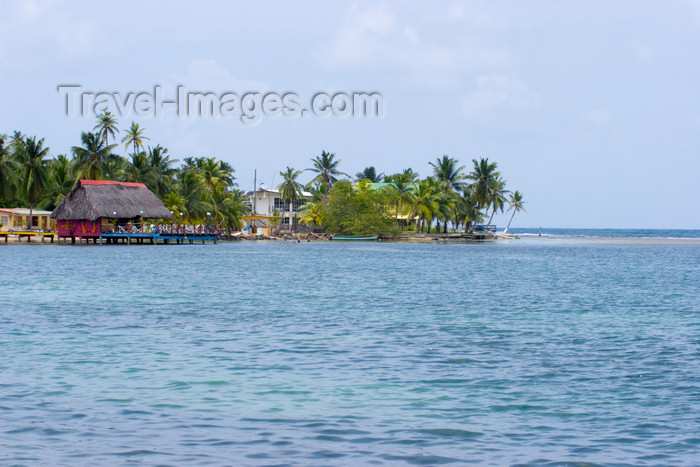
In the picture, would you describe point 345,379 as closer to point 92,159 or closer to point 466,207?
point 92,159

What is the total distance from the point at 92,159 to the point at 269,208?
34978 mm

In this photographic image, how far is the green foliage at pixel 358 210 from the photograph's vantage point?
88688mm

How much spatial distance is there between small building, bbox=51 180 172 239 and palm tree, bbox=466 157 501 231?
137 ft

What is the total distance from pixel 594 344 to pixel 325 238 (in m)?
77.3

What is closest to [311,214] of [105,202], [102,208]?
[105,202]

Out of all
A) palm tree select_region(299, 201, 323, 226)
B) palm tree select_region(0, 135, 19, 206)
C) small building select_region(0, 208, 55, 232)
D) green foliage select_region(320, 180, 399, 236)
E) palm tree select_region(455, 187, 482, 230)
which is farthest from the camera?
palm tree select_region(455, 187, 482, 230)

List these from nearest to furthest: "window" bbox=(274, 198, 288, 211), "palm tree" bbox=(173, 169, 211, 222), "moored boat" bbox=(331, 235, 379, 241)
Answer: "palm tree" bbox=(173, 169, 211, 222), "moored boat" bbox=(331, 235, 379, 241), "window" bbox=(274, 198, 288, 211)

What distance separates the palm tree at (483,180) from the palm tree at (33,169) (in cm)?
5003

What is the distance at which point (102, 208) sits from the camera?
6612 centimetres

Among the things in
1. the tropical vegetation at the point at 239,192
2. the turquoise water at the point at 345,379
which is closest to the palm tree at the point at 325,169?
the tropical vegetation at the point at 239,192

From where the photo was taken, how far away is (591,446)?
816 centimetres

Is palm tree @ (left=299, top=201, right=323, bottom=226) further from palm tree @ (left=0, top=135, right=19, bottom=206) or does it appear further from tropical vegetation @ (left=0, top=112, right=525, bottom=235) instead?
palm tree @ (left=0, top=135, right=19, bottom=206)

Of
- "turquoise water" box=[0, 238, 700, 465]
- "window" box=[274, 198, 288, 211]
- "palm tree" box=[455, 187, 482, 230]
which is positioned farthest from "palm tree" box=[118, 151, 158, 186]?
"turquoise water" box=[0, 238, 700, 465]

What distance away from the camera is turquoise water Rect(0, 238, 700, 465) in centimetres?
803
